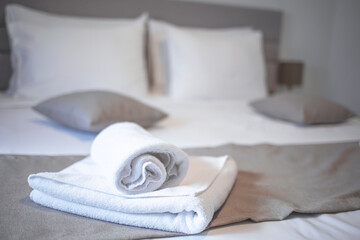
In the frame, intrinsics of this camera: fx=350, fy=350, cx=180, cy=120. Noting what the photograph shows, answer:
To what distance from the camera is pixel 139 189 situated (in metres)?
0.70

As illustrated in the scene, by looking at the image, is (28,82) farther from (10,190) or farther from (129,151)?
(129,151)

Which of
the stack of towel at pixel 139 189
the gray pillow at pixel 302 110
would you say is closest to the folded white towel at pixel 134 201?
→ the stack of towel at pixel 139 189

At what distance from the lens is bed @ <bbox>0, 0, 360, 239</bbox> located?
0.69 m

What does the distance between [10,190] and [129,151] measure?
0.30 metres

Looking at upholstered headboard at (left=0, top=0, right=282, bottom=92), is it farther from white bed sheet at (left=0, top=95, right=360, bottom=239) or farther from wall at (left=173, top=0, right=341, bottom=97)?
white bed sheet at (left=0, top=95, right=360, bottom=239)

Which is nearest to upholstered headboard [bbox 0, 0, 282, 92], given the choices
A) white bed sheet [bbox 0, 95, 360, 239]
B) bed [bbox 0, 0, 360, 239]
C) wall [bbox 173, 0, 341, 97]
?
bed [bbox 0, 0, 360, 239]

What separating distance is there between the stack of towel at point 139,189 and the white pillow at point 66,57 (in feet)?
3.72

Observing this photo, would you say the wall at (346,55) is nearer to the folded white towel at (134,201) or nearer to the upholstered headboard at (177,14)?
the upholstered headboard at (177,14)

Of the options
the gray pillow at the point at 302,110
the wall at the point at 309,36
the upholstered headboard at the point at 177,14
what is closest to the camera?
the gray pillow at the point at 302,110

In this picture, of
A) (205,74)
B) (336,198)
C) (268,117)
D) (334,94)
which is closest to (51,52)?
(205,74)

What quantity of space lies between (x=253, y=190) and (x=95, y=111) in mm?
679

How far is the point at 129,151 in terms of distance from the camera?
696mm

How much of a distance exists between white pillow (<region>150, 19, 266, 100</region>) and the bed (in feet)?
0.09

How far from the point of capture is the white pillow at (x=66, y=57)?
5.94 ft
